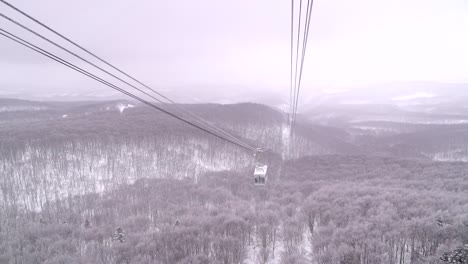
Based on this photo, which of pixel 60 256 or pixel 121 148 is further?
pixel 121 148

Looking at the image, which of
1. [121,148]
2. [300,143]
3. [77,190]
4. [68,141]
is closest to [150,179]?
[77,190]

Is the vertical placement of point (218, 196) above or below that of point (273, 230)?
below

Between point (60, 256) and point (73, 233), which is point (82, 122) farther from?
point (60, 256)

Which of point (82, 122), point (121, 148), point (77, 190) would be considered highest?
point (82, 122)

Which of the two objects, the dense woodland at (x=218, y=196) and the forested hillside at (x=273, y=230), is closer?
the forested hillside at (x=273, y=230)

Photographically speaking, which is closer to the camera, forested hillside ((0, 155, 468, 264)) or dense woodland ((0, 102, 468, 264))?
forested hillside ((0, 155, 468, 264))

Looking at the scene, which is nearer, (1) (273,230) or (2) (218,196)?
(1) (273,230)

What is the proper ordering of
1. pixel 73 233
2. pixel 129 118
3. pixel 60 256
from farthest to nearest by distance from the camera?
pixel 129 118, pixel 73 233, pixel 60 256

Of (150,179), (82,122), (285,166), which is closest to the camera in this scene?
(150,179)
